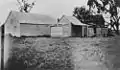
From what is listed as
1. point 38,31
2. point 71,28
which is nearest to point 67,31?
point 71,28

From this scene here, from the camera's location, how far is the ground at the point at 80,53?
5.43 feet

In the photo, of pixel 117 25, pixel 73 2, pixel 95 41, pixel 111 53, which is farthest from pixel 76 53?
pixel 73 2

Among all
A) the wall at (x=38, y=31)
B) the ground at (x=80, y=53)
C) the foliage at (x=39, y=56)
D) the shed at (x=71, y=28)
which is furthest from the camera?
the wall at (x=38, y=31)

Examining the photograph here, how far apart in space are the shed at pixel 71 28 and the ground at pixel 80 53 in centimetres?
24

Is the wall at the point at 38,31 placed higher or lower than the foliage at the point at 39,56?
higher

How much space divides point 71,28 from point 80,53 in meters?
0.59

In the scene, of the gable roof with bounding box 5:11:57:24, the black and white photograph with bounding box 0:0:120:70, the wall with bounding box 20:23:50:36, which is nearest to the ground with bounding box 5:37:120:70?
the black and white photograph with bounding box 0:0:120:70

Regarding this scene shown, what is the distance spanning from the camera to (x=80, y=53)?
1804 millimetres

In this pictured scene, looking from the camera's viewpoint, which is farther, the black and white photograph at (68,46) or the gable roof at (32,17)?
the gable roof at (32,17)

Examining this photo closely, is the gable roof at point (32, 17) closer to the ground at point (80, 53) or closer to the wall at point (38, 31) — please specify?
the wall at point (38, 31)

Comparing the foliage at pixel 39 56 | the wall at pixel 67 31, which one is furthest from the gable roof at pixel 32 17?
the foliage at pixel 39 56

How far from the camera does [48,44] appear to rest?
203cm

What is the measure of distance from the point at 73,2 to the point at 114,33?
28.0 inches

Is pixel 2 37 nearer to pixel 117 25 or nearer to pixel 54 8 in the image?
pixel 54 8
